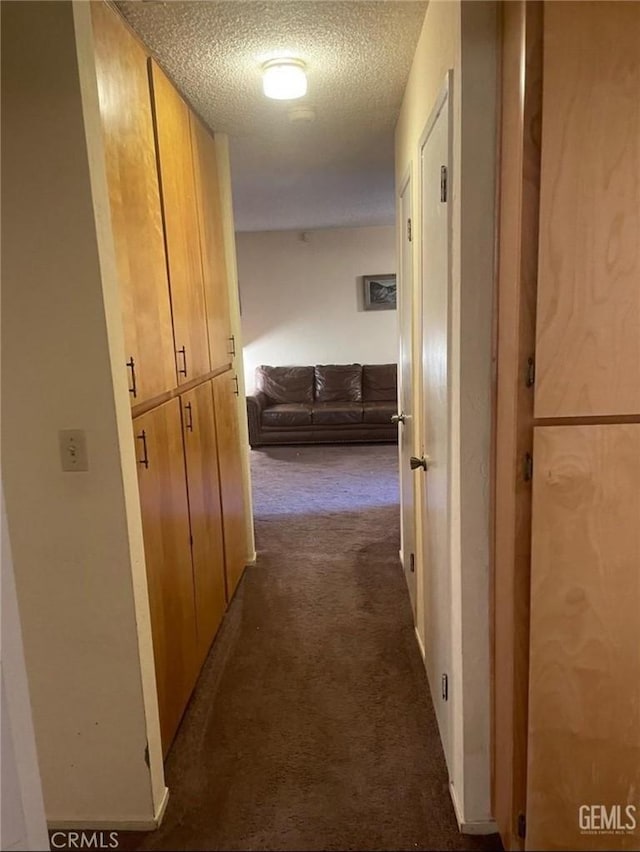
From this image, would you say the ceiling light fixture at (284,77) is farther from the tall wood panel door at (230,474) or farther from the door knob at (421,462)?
the door knob at (421,462)

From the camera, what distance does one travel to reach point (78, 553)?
5.28 ft

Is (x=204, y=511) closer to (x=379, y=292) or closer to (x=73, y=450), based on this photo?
(x=73, y=450)

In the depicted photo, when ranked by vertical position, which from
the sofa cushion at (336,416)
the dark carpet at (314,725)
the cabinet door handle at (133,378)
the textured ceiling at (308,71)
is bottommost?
the dark carpet at (314,725)

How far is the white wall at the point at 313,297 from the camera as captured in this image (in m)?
6.84

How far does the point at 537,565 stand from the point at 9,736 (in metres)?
1.07

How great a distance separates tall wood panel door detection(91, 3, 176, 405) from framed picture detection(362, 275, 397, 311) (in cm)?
503

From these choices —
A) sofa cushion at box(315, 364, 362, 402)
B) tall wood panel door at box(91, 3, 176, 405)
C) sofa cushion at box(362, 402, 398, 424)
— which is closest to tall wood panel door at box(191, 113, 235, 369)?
tall wood panel door at box(91, 3, 176, 405)

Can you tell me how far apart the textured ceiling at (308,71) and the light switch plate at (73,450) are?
4.01 ft

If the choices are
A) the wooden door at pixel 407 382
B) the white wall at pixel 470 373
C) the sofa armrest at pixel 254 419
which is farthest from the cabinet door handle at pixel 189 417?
the sofa armrest at pixel 254 419

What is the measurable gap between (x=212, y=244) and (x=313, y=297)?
4.21 m

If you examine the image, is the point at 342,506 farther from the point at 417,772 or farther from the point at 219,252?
the point at 417,772

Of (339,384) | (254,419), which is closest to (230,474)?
(254,419)

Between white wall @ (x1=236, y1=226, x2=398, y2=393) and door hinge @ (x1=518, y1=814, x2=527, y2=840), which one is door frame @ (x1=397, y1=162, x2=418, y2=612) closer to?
door hinge @ (x1=518, y1=814, x2=527, y2=840)

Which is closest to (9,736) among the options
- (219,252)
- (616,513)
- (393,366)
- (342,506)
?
(616,513)
